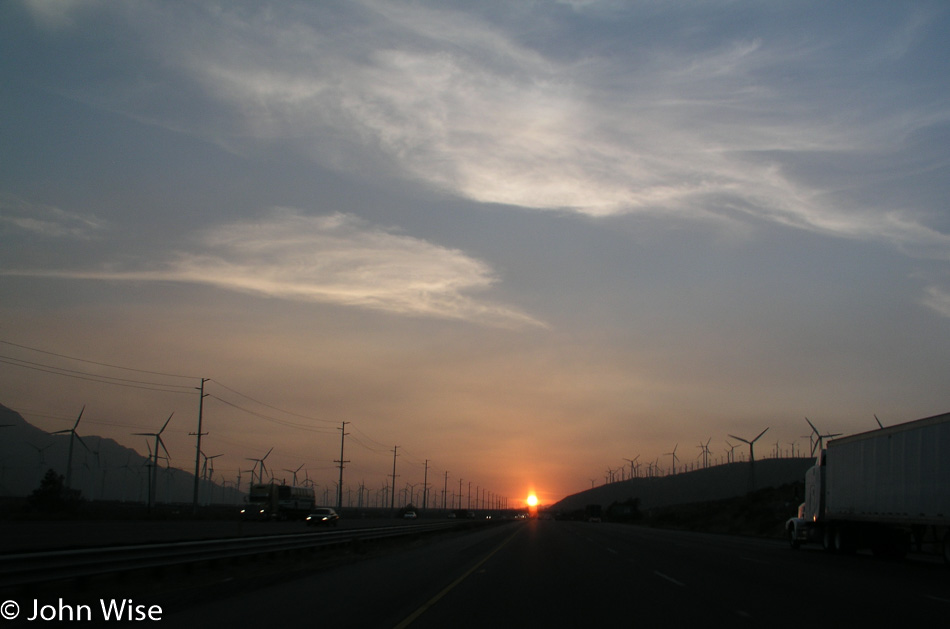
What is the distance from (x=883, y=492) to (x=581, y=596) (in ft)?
60.7

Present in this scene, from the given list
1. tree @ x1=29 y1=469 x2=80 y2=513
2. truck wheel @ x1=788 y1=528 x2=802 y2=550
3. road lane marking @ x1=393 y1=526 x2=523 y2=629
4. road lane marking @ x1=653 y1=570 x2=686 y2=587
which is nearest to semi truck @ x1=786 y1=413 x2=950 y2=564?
truck wheel @ x1=788 y1=528 x2=802 y2=550

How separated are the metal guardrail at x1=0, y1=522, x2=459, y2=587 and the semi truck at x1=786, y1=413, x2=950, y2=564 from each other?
814 inches

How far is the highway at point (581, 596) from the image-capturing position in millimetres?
12742

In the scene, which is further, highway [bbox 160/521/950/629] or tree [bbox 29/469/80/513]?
tree [bbox 29/469/80/513]

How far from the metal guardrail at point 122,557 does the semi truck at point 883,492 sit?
20.7 metres

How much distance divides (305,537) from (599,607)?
1561cm

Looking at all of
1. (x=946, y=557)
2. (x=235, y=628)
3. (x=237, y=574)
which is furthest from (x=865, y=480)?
(x=235, y=628)

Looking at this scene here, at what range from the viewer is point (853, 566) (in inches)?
1039

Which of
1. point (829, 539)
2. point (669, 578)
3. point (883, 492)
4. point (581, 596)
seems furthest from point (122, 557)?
point (829, 539)

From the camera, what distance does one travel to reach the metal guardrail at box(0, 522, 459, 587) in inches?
496

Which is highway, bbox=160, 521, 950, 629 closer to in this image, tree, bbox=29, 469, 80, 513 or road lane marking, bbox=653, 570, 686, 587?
road lane marking, bbox=653, 570, 686, 587

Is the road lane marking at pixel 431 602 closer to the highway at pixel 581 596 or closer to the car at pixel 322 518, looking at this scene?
the highway at pixel 581 596

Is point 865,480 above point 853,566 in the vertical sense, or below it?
above

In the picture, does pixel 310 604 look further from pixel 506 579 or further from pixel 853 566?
pixel 853 566
